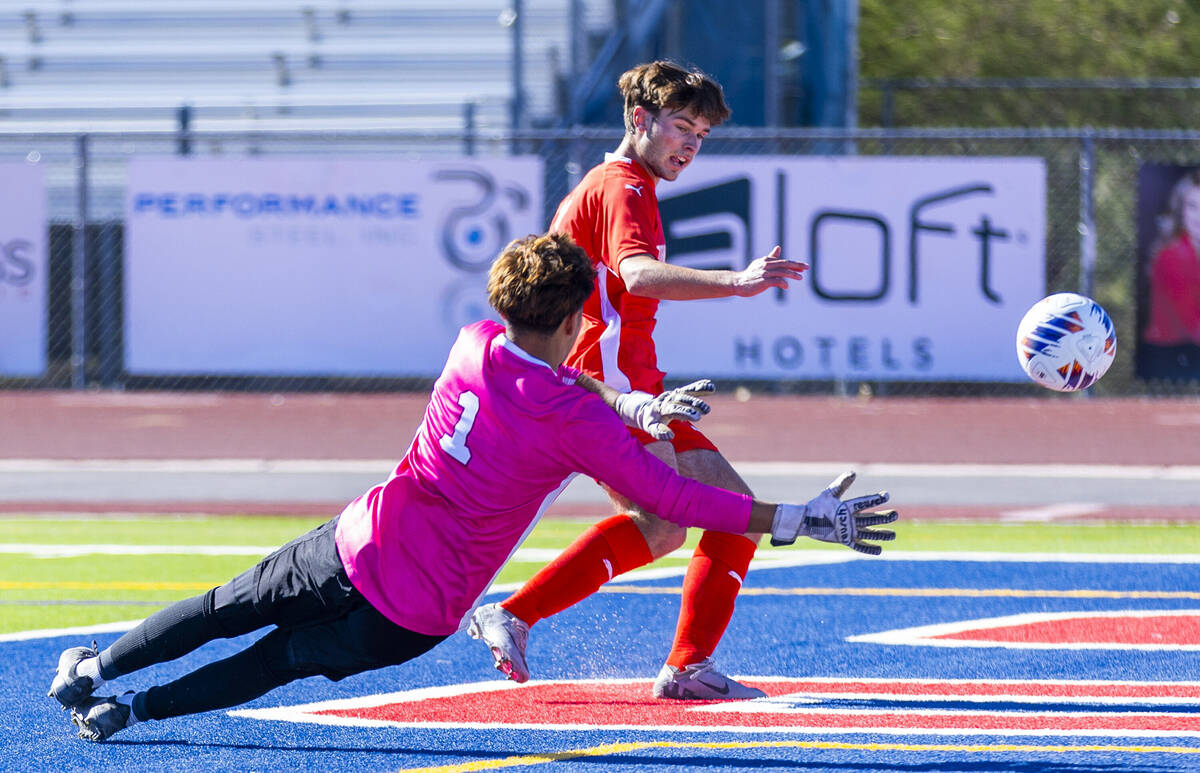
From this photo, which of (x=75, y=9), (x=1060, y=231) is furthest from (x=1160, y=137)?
(x=75, y=9)

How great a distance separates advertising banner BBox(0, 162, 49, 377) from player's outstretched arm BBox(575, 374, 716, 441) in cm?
1336

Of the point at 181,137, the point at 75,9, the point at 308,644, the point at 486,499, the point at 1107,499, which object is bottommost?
the point at 1107,499

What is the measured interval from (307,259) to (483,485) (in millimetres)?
12407

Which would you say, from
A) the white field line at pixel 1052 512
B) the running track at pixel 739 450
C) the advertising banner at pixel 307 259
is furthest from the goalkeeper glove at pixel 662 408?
the advertising banner at pixel 307 259

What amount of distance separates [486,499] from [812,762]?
1120mm

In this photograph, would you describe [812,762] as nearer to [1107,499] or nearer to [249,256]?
[1107,499]

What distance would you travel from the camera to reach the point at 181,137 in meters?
16.6

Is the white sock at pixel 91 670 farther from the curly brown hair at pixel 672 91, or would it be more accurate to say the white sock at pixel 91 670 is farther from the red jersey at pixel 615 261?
the curly brown hair at pixel 672 91

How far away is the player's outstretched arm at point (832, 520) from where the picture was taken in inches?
163

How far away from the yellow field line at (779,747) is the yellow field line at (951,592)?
268 centimetres

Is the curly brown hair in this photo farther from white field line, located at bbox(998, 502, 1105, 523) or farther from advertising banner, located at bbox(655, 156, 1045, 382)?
advertising banner, located at bbox(655, 156, 1045, 382)

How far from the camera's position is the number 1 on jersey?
14.0 feet

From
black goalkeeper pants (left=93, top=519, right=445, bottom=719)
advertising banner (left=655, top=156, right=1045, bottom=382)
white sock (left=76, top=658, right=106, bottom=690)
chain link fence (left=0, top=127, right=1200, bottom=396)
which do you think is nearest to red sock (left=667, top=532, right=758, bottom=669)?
black goalkeeper pants (left=93, top=519, right=445, bottom=719)

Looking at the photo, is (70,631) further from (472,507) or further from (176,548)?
(472,507)
